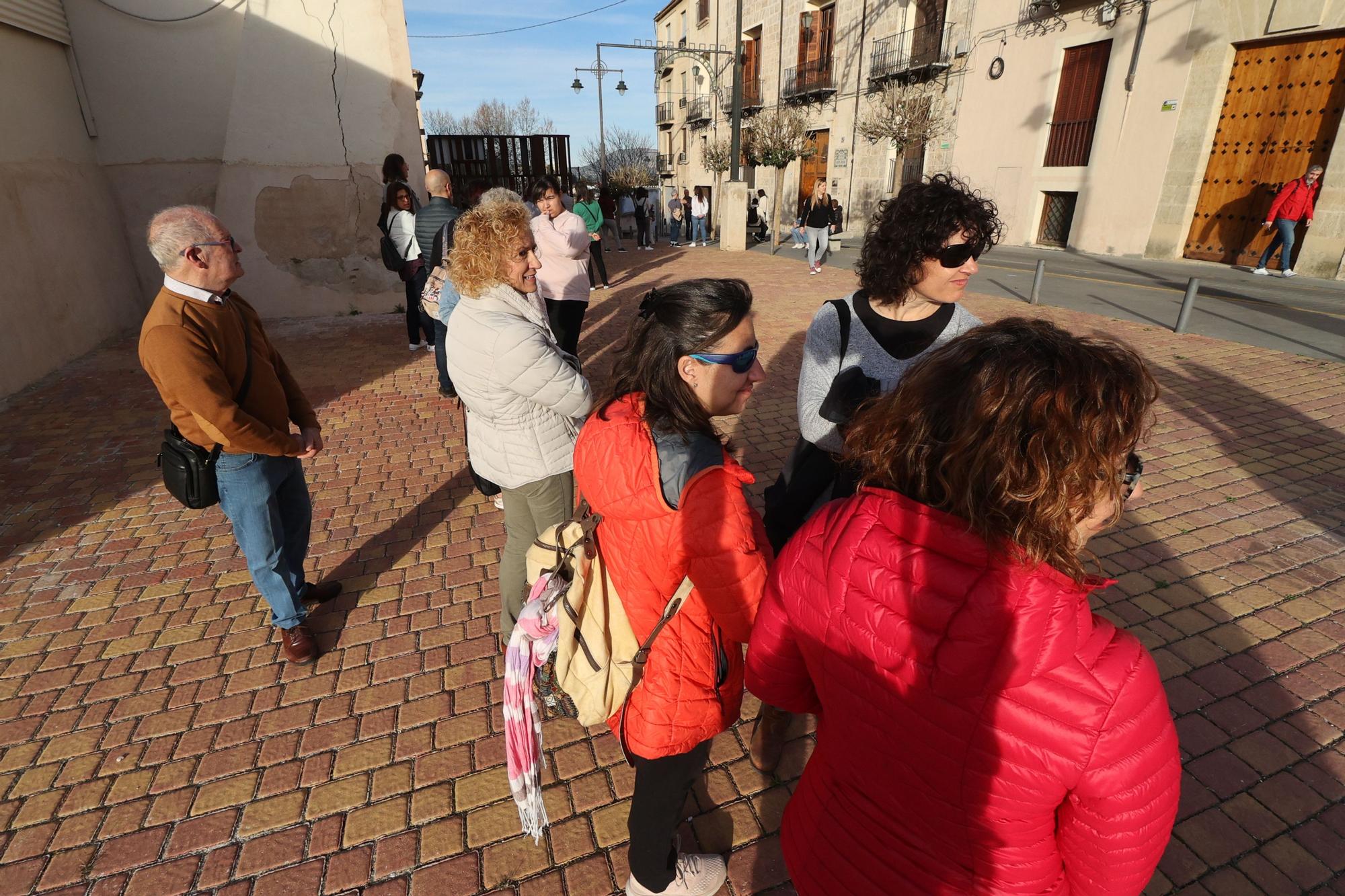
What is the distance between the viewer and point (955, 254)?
7.78 feet

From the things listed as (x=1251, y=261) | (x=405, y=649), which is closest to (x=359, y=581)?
(x=405, y=649)

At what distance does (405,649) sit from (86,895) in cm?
134

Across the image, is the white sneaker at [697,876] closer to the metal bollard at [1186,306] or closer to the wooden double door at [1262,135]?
the metal bollard at [1186,306]

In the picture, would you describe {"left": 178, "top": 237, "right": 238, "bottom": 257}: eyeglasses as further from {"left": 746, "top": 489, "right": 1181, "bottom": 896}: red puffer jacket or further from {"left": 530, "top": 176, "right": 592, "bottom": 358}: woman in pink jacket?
{"left": 530, "top": 176, "right": 592, "bottom": 358}: woman in pink jacket

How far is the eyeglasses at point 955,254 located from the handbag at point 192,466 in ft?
9.25

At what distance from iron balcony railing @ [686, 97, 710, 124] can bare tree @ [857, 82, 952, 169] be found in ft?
51.4

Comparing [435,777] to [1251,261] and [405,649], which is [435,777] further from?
[1251,261]

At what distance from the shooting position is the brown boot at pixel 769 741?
2564mm

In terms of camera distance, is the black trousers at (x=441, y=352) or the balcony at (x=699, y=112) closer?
the black trousers at (x=441, y=352)

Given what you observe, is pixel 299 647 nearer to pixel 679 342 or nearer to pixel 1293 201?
pixel 679 342

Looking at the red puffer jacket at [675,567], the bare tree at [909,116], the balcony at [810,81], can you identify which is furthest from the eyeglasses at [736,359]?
the balcony at [810,81]

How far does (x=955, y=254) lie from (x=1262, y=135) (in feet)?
54.3

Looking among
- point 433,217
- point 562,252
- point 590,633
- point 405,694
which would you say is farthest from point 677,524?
point 433,217

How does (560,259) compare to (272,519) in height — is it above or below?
above
